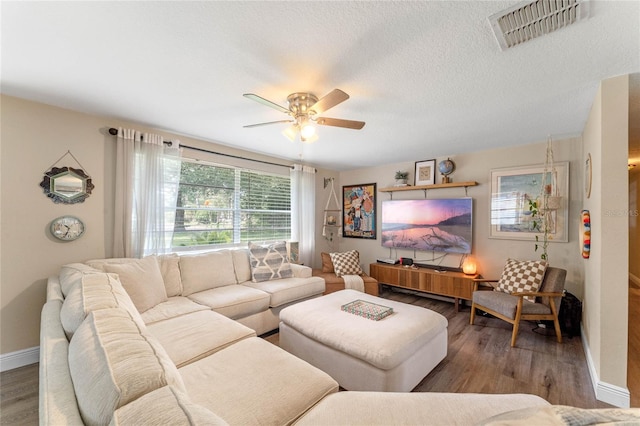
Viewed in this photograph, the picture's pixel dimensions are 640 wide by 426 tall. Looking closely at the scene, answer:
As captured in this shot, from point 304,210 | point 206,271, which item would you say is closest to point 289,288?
point 206,271

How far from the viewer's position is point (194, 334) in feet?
5.84

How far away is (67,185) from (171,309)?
1577mm

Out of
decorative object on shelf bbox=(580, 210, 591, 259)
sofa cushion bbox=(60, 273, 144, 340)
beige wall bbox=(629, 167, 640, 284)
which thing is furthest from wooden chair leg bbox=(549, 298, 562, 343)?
beige wall bbox=(629, 167, 640, 284)

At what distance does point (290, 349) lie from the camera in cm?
230

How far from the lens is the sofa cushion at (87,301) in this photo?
1.12m

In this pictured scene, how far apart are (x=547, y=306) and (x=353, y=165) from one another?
11.2ft

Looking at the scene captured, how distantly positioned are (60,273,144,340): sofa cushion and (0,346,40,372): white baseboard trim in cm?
164

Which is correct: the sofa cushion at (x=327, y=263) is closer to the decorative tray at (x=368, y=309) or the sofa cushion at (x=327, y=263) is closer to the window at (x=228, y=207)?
the window at (x=228, y=207)

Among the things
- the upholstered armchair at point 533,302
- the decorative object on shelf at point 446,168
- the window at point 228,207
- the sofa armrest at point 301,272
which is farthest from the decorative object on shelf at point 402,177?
the sofa armrest at point 301,272

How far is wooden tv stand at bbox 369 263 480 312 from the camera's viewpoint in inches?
140

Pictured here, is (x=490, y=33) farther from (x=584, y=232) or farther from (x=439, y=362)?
(x=439, y=362)

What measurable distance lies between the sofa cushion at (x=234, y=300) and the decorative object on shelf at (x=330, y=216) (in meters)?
2.36

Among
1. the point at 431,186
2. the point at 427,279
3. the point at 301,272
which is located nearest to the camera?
the point at 301,272

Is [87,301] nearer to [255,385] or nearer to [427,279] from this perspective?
[255,385]
